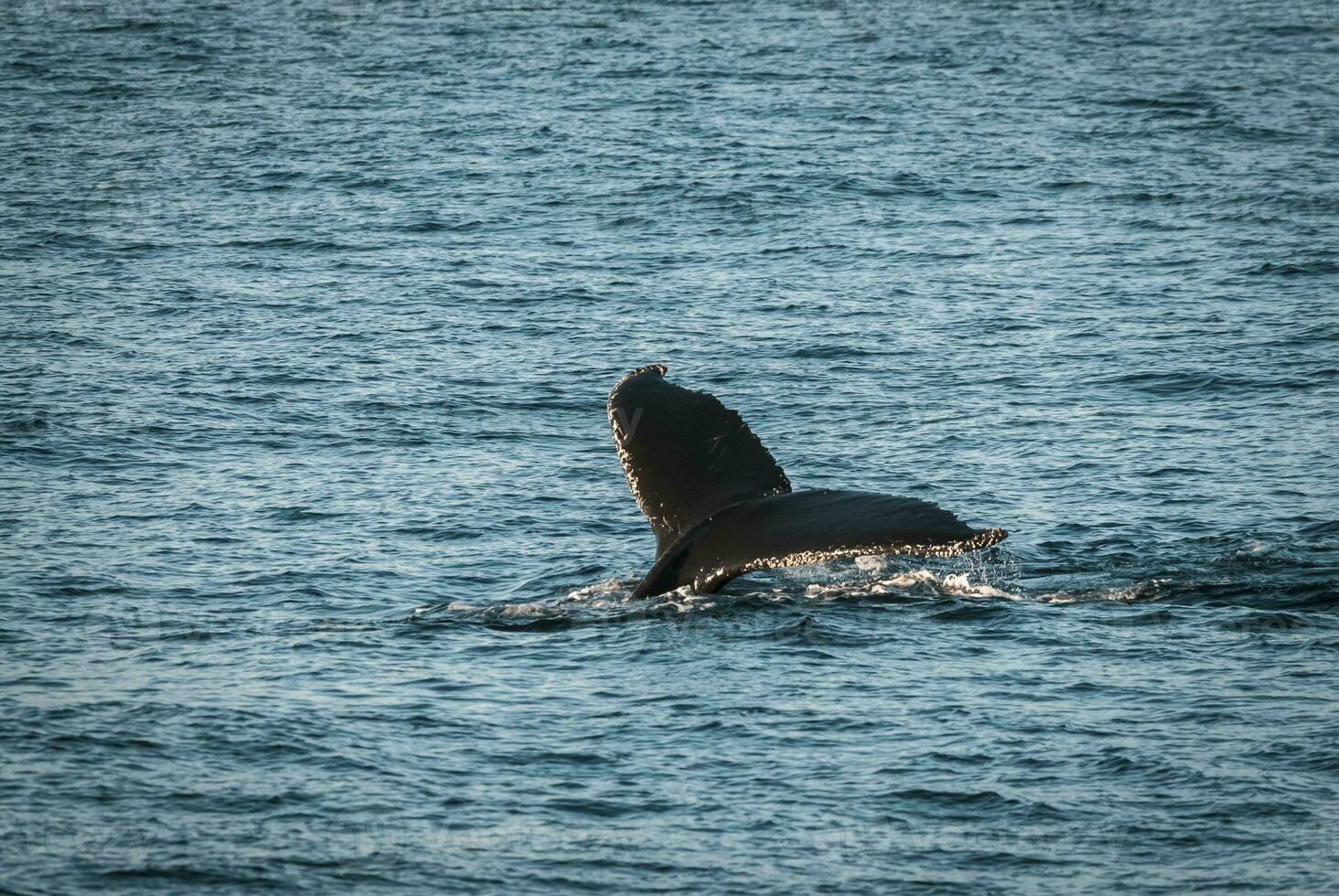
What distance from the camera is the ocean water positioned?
11938 mm

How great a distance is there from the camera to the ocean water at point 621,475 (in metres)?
11.9

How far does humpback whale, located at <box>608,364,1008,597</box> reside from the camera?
12984 millimetres

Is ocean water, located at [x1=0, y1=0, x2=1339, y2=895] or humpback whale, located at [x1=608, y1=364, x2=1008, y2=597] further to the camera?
humpback whale, located at [x1=608, y1=364, x2=1008, y2=597]

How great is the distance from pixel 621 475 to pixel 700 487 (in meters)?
7.17

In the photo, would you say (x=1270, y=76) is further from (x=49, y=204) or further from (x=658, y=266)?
(x=49, y=204)

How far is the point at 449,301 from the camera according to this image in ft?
93.8

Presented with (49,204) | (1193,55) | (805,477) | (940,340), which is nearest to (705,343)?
(940,340)

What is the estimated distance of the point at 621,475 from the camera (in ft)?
68.1

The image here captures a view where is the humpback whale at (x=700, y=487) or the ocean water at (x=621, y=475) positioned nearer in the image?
the ocean water at (x=621, y=475)

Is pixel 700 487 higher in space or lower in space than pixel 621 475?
higher

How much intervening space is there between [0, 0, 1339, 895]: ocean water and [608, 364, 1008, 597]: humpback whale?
1.09 m

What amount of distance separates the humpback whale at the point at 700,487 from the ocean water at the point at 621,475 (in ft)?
3.56

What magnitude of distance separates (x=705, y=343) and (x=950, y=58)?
72.2 feet

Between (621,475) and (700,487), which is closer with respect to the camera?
(700,487)
